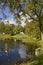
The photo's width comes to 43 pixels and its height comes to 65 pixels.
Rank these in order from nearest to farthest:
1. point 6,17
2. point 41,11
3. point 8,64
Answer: point 6,17, point 8,64, point 41,11

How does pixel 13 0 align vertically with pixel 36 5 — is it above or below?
above

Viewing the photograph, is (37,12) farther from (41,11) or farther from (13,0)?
(13,0)

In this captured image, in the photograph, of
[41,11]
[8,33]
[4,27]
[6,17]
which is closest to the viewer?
[6,17]

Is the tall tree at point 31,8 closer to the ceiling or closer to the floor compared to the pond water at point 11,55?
closer to the ceiling

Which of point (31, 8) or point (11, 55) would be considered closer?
point (31, 8)

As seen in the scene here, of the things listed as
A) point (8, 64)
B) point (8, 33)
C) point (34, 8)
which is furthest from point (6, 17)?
point (8, 33)

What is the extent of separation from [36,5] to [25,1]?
202cm

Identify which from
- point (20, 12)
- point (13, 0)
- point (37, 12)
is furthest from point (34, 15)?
point (13, 0)

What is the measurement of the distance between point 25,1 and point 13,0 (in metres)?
3.84

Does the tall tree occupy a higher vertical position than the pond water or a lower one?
higher

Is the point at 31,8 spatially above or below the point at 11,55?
above

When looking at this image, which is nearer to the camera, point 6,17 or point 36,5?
point 6,17

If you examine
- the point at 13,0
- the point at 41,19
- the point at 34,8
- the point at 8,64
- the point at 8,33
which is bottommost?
the point at 8,33

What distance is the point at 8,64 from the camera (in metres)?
22.0
